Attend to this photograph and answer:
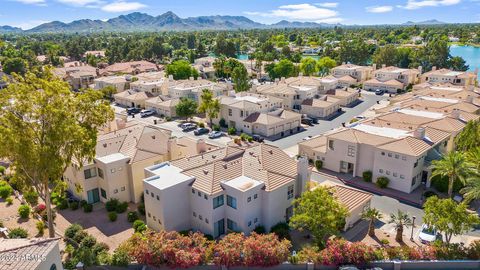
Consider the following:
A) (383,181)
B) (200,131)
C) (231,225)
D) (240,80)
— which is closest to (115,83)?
(240,80)

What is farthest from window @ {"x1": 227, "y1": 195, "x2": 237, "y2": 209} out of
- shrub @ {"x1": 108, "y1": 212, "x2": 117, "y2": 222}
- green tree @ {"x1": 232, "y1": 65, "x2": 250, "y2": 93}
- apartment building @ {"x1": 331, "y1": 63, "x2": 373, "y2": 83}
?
apartment building @ {"x1": 331, "y1": 63, "x2": 373, "y2": 83}

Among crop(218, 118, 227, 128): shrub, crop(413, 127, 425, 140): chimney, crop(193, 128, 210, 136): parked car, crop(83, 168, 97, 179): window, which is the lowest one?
crop(193, 128, 210, 136): parked car

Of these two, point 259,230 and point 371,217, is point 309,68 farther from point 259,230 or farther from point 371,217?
point 259,230

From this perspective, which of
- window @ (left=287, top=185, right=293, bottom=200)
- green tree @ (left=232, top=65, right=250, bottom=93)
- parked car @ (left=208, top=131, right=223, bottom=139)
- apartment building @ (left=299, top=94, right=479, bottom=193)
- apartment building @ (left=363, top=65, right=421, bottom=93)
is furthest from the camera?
apartment building @ (left=363, top=65, right=421, bottom=93)

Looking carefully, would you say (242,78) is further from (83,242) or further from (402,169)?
(83,242)

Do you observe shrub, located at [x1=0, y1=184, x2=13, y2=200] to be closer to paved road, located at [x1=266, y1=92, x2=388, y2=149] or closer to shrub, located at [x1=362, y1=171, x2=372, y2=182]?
paved road, located at [x1=266, y1=92, x2=388, y2=149]

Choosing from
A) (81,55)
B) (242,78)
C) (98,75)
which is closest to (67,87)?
(242,78)

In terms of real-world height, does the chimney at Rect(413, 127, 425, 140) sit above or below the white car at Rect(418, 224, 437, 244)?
above
